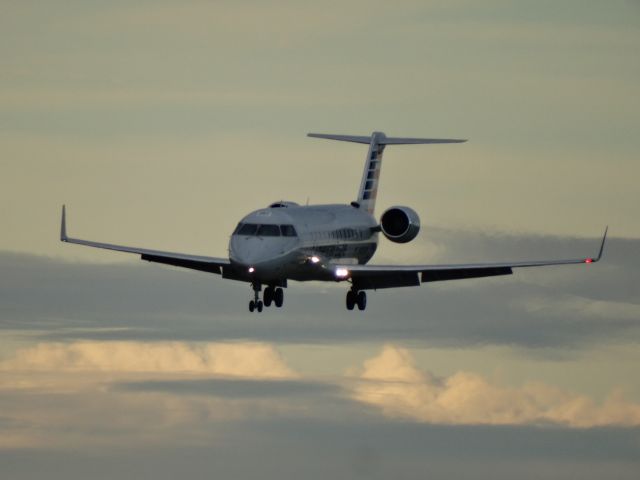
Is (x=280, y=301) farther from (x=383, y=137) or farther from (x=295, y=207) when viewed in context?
(x=383, y=137)

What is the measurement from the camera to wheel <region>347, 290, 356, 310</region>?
110688 mm

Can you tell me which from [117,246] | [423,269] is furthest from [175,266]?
[423,269]

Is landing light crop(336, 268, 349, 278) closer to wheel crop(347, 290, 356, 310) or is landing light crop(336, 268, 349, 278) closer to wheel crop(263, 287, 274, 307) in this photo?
wheel crop(347, 290, 356, 310)

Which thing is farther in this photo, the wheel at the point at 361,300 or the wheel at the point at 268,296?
the wheel at the point at 361,300

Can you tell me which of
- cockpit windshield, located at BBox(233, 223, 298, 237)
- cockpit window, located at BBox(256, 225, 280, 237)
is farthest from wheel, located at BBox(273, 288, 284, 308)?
cockpit window, located at BBox(256, 225, 280, 237)

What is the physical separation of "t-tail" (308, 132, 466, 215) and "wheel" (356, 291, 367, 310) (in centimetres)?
851

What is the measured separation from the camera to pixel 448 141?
375 ft

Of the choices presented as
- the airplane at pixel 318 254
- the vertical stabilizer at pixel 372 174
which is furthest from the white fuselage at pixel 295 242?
the vertical stabilizer at pixel 372 174

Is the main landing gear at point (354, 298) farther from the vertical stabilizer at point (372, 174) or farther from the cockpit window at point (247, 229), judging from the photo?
the cockpit window at point (247, 229)

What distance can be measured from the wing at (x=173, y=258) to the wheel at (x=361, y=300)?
28.1 feet

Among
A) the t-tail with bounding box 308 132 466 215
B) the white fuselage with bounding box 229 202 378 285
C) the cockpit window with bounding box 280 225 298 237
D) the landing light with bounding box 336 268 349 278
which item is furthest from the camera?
the t-tail with bounding box 308 132 466 215

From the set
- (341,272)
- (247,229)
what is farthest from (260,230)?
(341,272)

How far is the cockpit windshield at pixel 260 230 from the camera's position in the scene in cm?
10100

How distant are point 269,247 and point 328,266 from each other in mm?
6416
